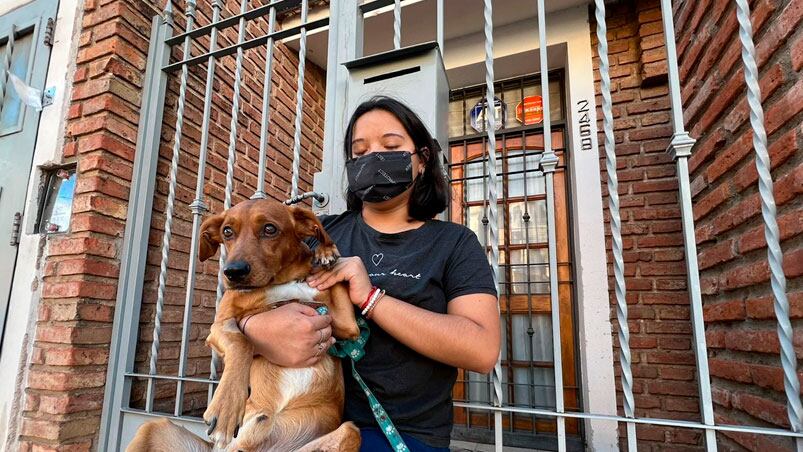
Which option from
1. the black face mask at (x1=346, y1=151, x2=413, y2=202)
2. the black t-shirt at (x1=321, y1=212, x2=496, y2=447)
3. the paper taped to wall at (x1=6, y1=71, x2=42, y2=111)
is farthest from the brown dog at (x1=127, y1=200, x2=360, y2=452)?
the paper taped to wall at (x1=6, y1=71, x2=42, y2=111)

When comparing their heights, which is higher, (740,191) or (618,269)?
(740,191)

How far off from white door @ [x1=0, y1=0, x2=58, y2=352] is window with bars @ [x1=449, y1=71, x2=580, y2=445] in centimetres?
315

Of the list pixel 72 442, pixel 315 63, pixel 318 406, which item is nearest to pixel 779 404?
pixel 318 406

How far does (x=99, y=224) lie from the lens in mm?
2242

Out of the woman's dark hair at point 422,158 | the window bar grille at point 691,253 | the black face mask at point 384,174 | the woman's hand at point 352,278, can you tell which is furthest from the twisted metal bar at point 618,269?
the woman's hand at point 352,278

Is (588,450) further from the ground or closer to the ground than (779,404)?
closer to the ground

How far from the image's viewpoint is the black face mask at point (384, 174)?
4.58 ft

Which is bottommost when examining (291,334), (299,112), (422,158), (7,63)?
(291,334)

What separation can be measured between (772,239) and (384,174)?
1.18 metres

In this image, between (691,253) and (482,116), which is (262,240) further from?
(482,116)

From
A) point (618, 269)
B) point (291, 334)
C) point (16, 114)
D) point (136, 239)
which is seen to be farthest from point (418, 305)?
point (16, 114)

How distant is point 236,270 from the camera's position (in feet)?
4.24

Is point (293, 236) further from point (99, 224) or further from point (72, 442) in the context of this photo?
point (72, 442)

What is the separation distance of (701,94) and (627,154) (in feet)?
3.60
